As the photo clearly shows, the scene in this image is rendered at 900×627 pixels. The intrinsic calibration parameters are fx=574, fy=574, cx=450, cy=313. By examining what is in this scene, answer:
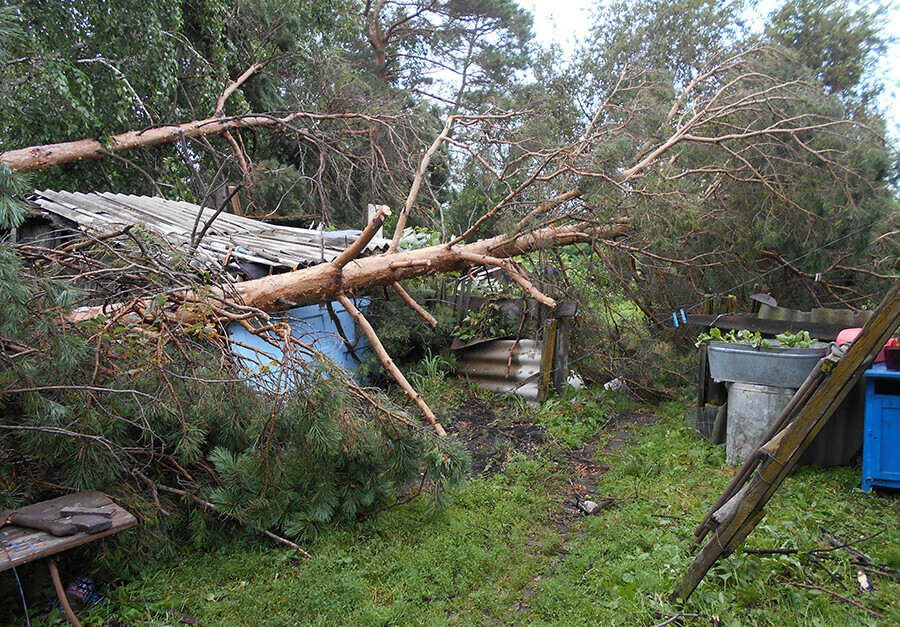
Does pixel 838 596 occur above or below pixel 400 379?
below

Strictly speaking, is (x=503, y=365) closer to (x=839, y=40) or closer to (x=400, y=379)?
(x=400, y=379)

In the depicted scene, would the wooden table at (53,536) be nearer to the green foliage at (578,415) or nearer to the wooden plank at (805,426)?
the wooden plank at (805,426)

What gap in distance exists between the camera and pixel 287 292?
5664 mm

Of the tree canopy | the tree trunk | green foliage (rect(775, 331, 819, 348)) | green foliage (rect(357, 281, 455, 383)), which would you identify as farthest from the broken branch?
green foliage (rect(775, 331, 819, 348))

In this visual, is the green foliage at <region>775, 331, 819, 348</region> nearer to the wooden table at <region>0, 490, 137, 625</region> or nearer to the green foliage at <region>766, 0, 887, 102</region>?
the wooden table at <region>0, 490, 137, 625</region>

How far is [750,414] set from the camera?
490 centimetres

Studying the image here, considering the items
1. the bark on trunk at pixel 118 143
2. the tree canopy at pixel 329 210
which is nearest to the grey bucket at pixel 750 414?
the tree canopy at pixel 329 210

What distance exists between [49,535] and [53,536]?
28 millimetres

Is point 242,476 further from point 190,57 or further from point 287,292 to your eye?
point 190,57

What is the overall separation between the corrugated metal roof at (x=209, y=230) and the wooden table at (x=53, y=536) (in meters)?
2.37

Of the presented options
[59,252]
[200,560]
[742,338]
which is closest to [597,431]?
[742,338]

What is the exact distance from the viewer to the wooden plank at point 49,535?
2824mm

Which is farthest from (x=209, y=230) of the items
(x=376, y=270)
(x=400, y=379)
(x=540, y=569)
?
(x=540, y=569)

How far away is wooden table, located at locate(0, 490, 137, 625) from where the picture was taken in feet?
9.25
